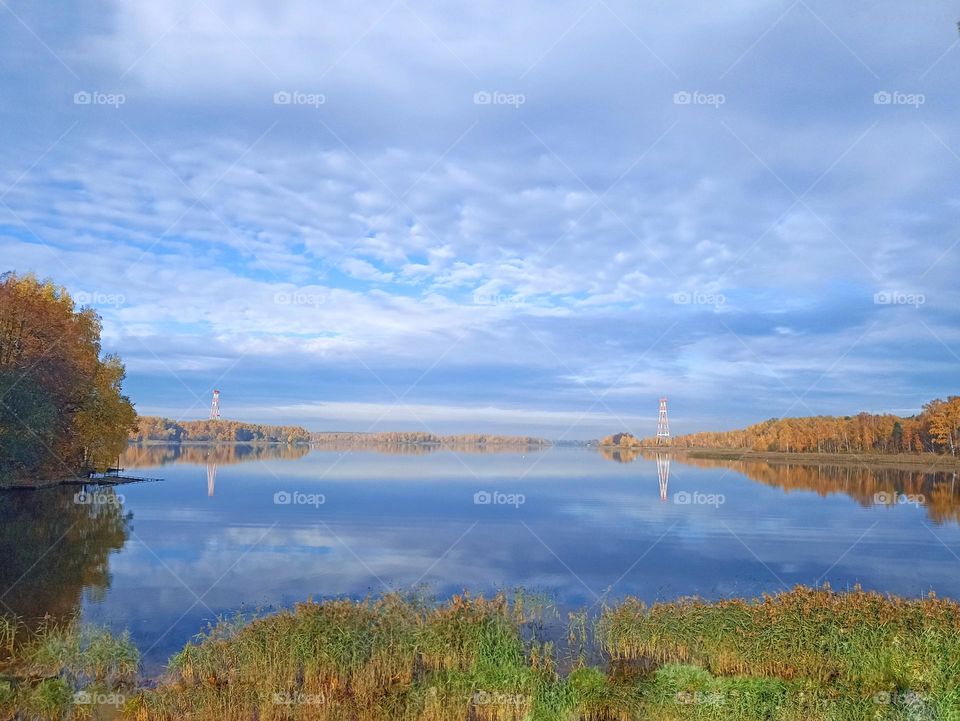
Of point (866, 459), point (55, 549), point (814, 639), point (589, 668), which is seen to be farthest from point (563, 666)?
point (866, 459)

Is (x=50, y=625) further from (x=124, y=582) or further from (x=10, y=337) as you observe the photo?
(x=10, y=337)

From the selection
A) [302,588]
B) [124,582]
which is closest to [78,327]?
[124,582]

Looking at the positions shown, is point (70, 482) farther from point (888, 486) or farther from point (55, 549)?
point (888, 486)

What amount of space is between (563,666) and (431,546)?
19582 millimetres

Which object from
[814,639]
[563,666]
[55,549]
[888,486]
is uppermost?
[888,486]

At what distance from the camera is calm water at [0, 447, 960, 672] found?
77.7 ft

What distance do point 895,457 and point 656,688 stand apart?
137 m

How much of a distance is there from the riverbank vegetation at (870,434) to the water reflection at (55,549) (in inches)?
4663

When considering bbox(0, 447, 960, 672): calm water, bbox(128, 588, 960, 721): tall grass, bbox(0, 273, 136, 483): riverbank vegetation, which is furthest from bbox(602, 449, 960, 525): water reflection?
bbox(0, 273, 136, 483): riverbank vegetation

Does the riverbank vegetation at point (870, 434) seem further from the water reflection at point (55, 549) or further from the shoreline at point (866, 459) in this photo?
the water reflection at point (55, 549)

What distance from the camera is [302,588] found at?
24.1 metres

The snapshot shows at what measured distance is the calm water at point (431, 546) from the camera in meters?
23.7

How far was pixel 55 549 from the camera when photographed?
1190 inches

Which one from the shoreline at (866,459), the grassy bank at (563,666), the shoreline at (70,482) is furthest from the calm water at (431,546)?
the shoreline at (866,459)
